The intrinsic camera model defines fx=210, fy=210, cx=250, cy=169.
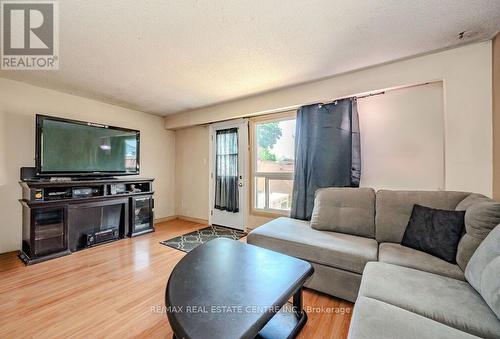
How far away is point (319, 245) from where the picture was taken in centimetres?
186

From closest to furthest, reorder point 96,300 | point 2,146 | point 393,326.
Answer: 1. point 393,326
2. point 96,300
3. point 2,146

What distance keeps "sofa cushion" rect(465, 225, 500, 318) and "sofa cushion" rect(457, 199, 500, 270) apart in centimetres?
18

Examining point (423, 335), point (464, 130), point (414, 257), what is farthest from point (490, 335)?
point (464, 130)

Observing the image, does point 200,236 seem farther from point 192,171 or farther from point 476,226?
point 476,226

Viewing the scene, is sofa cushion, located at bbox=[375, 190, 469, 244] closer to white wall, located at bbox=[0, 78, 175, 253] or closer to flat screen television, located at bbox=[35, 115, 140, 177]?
flat screen television, located at bbox=[35, 115, 140, 177]

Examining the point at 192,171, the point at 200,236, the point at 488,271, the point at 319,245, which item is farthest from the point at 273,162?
the point at 488,271

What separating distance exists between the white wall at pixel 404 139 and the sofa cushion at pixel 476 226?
0.90m

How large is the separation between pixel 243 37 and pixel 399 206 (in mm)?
2120

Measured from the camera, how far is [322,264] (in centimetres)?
182

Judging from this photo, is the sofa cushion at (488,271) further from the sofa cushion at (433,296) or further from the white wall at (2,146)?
the white wall at (2,146)

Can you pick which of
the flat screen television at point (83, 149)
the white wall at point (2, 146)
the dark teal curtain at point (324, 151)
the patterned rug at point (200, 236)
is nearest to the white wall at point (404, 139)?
the dark teal curtain at point (324, 151)

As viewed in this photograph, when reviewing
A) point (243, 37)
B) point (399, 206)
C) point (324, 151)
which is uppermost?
point (243, 37)

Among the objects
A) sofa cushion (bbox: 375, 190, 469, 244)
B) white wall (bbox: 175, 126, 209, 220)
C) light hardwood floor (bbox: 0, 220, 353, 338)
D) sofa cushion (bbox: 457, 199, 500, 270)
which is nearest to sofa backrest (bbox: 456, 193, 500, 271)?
sofa cushion (bbox: 457, 199, 500, 270)

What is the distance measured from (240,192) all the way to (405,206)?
2442 millimetres
